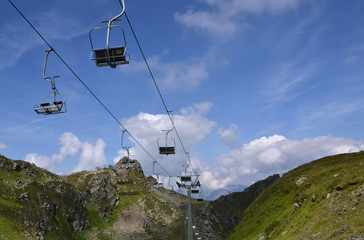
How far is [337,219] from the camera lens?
29672 mm

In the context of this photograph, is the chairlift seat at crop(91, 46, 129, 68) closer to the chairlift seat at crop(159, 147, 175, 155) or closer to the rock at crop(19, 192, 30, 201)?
the chairlift seat at crop(159, 147, 175, 155)

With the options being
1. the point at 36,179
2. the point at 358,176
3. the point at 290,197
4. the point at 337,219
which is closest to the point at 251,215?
the point at 290,197

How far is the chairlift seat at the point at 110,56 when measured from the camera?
56.1 feet

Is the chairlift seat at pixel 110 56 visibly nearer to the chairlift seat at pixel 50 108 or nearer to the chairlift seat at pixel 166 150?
the chairlift seat at pixel 50 108

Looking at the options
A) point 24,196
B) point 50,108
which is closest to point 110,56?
point 50,108

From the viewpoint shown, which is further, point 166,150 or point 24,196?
point 24,196

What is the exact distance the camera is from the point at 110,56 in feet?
56.4

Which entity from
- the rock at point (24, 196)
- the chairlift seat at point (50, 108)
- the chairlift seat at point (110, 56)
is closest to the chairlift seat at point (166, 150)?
the chairlift seat at point (50, 108)

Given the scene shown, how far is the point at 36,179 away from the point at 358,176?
17178cm

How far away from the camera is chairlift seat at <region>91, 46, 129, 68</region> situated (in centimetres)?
1709

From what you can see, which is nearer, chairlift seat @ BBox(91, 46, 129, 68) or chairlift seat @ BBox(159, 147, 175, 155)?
chairlift seat @ BBox(91, 46, 129, 68)

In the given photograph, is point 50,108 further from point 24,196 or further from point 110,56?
point 24,196

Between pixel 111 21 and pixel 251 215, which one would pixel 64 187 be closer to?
pixel 251 215

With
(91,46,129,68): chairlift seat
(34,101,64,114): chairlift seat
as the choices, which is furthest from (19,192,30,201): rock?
(91,46,129,68): chairlift seat
